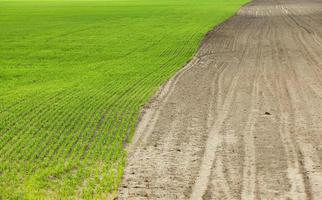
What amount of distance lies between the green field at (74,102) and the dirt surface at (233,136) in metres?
0.63

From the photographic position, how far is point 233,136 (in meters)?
11.3

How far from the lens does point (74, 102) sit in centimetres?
1491

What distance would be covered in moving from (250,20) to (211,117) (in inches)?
1289

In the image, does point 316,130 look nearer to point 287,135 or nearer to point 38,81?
point 287,135

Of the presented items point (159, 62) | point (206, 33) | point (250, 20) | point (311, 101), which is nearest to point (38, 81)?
point (159, 62)

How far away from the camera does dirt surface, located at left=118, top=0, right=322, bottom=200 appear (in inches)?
337

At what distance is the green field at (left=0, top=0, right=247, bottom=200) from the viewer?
9180 millimetres

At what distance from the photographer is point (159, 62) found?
2320cm

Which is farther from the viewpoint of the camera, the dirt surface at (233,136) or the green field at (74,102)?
the green field at (74,102)

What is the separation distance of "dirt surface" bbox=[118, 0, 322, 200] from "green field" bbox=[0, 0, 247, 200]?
0.63m

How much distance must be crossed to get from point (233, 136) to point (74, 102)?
18.3 feet

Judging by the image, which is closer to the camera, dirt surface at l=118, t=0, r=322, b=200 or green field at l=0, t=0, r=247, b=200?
dirt surface at l=118, t=0, r=322, b=200

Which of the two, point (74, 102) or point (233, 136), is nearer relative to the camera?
point (233, 136)

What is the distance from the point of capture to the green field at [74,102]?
9.18m
